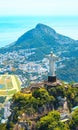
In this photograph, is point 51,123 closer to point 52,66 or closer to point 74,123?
point 74,123

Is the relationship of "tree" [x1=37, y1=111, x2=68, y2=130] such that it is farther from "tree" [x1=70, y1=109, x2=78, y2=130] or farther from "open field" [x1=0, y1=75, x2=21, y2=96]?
"open field" [x1=0, y1=75, x2=21, y2=96]

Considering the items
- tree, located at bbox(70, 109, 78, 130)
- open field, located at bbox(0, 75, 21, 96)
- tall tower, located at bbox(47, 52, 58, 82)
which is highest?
tall tower, located at bbox(47, 52, 58, 82)

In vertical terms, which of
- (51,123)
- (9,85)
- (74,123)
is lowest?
(9,85)

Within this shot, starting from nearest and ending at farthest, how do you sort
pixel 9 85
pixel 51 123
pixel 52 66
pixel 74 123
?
pixel 51 123 → pixel 74 123 → pixel 52 66 → pixel 9 85

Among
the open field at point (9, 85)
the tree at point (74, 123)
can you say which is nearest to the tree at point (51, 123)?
the tree at point (74, 123)

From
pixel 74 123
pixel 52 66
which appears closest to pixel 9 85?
pixel 52 66

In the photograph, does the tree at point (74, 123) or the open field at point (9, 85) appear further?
the open field at point (9, 85)

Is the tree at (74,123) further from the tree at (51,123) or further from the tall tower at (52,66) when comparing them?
the tall tower at (52,66)

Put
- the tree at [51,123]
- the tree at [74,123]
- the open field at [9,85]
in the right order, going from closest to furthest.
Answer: the tree at [51,123] < the tree at [74,123] < the open field at [9,85]

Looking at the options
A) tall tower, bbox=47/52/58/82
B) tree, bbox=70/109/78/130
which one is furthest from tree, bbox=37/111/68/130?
tall tower, bbox=47/52/58/82
